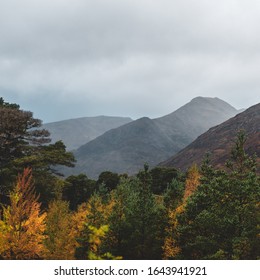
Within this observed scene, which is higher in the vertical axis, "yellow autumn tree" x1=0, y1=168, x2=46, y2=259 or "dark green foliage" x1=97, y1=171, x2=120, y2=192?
"dark green foliage" x1=97, y1=171, x2=120, y2=192

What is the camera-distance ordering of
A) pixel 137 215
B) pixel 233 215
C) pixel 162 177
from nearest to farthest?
pixel 233 215, pixel 137 215, pixel 162 177

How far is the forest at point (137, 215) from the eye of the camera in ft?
77.1

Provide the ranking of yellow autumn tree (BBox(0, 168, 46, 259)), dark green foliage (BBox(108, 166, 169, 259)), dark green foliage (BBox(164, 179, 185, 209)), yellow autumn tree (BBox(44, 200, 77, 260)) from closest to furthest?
yellow autumn tree (BBox(0, 168, 46, 259)) < dark green foliage (BBox(108, 166, 169, 259)) < dark green foliage (BBox(164, 179, 185, 209)) < yellow autumn tree (BBox(44, 200, 77, 260))

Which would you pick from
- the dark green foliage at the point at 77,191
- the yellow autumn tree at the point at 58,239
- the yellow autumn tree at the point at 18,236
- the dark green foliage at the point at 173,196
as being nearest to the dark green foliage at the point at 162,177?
the dark green foliage at the point at 77,191

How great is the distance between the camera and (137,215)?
32375mm

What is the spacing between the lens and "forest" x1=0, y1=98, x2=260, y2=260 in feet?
77.1

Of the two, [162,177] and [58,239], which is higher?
[162,177]

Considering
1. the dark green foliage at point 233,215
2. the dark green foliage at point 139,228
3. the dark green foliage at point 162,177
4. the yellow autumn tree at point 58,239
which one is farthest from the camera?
the dark green foliage at point 162,177

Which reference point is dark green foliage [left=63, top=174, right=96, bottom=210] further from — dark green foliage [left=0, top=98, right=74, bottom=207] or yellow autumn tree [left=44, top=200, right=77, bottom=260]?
yellow autumn tree [left=44, top=200, right=77, bottom=260]

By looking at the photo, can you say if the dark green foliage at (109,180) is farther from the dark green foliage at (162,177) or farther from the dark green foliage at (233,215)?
the dark green foliage at (233,215)

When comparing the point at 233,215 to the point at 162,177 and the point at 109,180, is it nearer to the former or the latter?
the point at 162,177

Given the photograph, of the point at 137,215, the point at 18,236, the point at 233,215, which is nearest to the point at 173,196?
the point at 137,215

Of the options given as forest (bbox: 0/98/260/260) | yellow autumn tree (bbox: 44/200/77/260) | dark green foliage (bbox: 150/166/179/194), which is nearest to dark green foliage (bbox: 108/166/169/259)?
forest (bbox: 0/98/260/260)

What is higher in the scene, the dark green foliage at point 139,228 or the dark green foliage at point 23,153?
the dark green foliage at point 23,153
